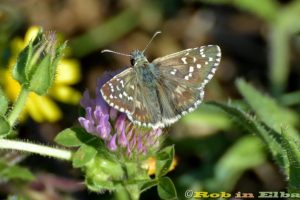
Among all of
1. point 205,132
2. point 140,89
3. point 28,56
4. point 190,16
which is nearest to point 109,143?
point 140,89

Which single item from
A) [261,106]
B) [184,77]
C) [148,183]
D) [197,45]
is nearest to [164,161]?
[148,183]

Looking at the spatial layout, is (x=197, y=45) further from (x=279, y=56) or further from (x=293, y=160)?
(x=293, y=160)

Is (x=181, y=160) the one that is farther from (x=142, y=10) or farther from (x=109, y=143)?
(x=109, y=143)

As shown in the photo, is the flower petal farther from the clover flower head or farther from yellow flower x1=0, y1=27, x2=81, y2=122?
the clover flower head

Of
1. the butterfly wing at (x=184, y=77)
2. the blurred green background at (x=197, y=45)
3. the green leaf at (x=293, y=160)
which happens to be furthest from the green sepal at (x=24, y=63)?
the blurred green background at (x=197, y=45)

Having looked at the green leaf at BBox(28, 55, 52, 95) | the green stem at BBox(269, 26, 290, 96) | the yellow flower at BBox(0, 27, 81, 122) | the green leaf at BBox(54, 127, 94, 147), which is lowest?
the green leaf at BBox(54, 127, 94, 147)

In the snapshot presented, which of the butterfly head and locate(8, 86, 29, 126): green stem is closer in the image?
locate(8, 86, 29, 126): green stem

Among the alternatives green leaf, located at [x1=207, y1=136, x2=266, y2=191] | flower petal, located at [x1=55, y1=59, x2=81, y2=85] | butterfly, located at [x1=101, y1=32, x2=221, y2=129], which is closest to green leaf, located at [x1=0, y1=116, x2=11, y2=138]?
butterfly, located at [x1=101, y1=32, x2=221, y2=129]
